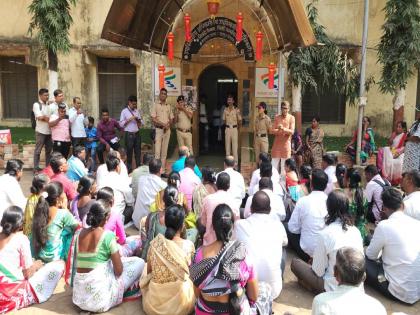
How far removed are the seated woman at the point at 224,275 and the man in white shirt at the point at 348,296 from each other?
709mm

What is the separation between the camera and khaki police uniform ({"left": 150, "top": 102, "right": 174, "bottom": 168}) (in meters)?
9.62

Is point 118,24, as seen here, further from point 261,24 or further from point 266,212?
point 266,212

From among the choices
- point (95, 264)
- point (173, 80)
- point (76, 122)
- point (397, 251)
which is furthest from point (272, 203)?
point (173, 80)

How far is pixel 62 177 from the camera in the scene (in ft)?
18.6

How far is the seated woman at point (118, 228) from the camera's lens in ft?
14.8

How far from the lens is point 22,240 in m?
4.00

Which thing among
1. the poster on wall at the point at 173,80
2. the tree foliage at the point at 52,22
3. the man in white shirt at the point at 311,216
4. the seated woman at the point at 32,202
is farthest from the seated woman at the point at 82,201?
the poster on wall at the point at 173,80

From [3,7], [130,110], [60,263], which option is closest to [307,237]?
[60,263]

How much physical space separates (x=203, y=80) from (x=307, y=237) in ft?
28.4

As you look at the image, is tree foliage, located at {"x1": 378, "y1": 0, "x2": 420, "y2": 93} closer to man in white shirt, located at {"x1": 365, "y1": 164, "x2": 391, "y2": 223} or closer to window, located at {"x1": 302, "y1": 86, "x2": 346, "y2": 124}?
window, located at {"x1": 302, "y1": 86, "x2": 346, "y2": 124}

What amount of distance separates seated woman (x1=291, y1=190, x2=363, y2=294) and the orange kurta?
14.9ft

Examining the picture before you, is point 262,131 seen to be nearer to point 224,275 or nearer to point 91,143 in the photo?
point 91,143

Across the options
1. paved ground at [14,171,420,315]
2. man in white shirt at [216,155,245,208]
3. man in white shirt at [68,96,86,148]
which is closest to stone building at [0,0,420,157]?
man in white shirt at [68,96,86,148]

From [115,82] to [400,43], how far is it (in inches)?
345
